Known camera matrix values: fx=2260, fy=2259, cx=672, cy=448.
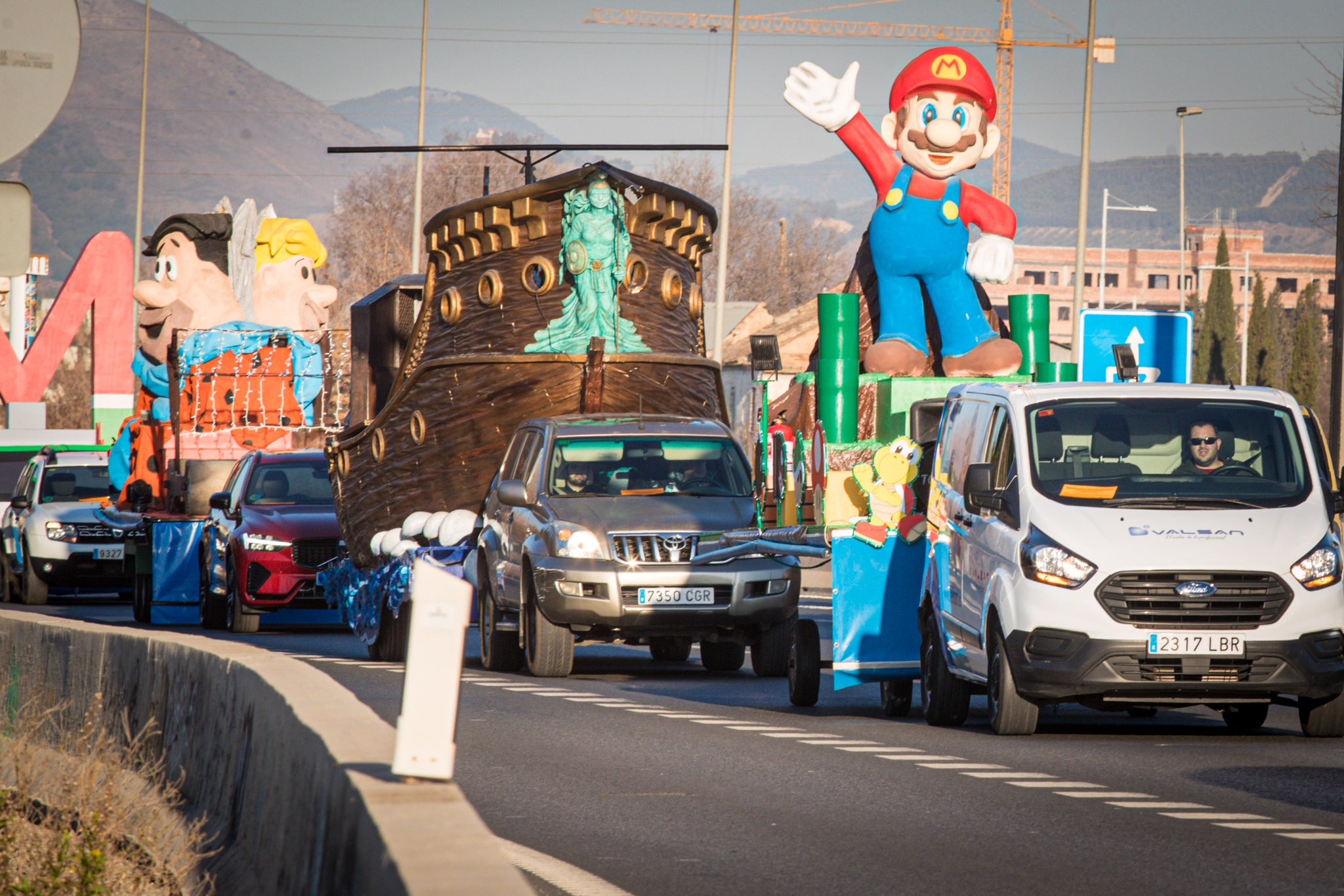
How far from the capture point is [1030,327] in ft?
94.5

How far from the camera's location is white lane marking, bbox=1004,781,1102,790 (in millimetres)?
10461

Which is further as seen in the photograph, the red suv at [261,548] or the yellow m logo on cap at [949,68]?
the yellow m logo on cap at [949,68]

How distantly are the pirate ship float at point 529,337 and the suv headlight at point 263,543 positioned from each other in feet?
3.95

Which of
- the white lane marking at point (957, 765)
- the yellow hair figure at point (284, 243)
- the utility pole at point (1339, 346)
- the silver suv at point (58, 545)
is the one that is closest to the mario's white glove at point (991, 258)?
the utility pole at point (1339, 346)

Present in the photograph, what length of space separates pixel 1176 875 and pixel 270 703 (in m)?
3.25

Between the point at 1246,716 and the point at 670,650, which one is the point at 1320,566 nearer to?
the point at 1246,716

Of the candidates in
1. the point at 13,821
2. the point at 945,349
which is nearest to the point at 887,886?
the point at 13,821

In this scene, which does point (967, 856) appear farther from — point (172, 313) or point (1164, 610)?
point (172, 313)

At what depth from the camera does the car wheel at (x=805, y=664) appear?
14.6 m

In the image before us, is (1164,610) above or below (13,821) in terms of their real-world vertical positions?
above

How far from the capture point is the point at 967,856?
8.50 metres

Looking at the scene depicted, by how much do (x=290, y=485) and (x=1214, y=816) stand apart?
1621 centimetres

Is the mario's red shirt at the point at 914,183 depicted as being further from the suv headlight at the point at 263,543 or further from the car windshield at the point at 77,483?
the car windshield at the point at 77,483

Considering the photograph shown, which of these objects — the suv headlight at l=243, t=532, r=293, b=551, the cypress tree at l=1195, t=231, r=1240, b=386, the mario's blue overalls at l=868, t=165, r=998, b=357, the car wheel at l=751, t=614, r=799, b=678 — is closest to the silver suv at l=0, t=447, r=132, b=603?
the suv headlight at l=243, t=532, r=293, b=551
